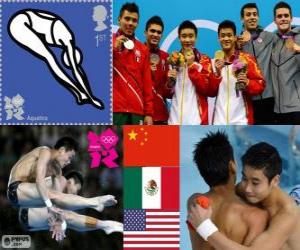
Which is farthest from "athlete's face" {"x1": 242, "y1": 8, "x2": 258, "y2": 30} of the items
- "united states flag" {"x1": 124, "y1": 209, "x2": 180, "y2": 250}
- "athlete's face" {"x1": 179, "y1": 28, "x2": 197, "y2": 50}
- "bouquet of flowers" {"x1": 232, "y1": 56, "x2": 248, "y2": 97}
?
"united states flag" {"x1": 124, "y1": 209, "x2": 180, "y2": 250}

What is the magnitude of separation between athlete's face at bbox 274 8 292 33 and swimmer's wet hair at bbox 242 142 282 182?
43.2 inches

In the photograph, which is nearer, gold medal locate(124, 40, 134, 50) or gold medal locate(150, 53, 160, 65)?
gold medal locate(124, 40, 134, 50)

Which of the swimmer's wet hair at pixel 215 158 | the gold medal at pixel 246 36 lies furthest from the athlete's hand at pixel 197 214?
the gold medal at pixel 246 36

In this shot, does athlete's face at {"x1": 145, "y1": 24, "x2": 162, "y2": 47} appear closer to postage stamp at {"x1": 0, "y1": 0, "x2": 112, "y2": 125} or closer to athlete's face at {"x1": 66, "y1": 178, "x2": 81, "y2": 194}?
postage stamp at {"x1": 0, "y1": 0, "x2": 112, "y2": 125}

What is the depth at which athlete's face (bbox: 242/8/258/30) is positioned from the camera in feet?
22.7

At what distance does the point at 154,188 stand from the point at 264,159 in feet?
3.49

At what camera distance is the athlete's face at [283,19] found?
6.87 meters

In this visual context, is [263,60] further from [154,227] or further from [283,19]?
[154,227]

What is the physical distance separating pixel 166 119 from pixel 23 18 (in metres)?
1.67

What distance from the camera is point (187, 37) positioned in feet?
22.6

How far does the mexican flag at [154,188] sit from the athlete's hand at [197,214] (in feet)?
0.52

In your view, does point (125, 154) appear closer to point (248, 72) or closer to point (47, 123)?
point (47, 123)

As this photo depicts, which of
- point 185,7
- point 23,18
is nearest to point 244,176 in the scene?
point 185,7

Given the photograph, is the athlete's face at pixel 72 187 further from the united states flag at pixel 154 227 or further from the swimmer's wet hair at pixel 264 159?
the swimmer's wet hair at pixel 264 159
